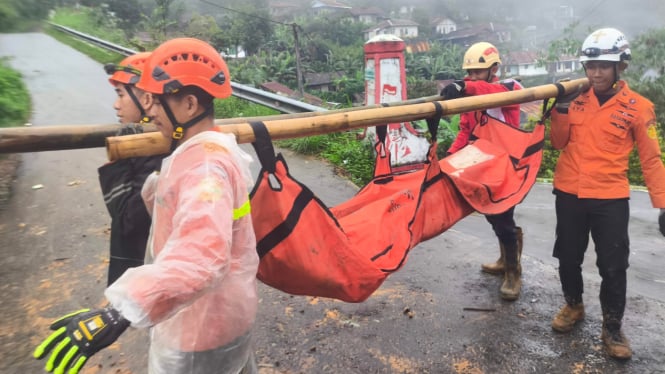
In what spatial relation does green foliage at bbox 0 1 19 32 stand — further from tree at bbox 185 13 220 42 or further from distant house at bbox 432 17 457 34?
distant house at bbox 432 17 457 34

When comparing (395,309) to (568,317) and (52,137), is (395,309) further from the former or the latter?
(52,137)

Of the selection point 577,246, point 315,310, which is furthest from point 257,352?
point 577,246

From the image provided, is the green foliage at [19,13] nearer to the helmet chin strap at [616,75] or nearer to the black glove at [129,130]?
the black glove at [129,130]

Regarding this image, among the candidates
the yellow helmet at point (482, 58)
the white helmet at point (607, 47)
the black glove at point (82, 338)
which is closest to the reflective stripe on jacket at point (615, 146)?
the white helmet at point (607, 47)

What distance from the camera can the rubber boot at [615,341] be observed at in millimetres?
3109

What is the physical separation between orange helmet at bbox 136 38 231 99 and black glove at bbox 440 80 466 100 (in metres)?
2.29

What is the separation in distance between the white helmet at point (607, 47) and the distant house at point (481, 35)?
7822 centimetres

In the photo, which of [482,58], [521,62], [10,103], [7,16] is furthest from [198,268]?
[521,62]

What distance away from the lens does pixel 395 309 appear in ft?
12.2

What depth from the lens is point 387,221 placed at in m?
2.79

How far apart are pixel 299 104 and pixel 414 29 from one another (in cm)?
8396

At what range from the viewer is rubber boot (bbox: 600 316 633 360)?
311cm

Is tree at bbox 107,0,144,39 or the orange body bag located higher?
tree at bbox 107,0,144,39

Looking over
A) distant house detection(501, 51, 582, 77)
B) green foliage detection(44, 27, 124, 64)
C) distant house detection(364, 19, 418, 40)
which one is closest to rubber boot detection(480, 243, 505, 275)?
green foliage detection(44, 27, 124, 64)
